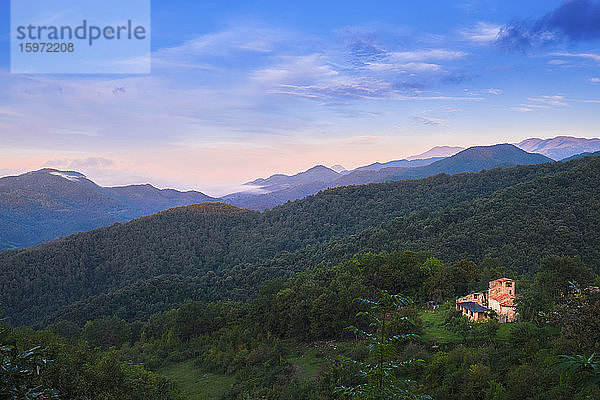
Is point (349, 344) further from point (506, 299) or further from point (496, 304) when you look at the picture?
point (506, 299)

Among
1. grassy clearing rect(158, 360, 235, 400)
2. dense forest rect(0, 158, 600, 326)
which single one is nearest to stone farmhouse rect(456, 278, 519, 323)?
grassy clearing rect(158, 360, 235, 400)

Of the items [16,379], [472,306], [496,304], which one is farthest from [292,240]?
[16,379]

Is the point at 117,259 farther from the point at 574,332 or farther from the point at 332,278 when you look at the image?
the point at 574,332

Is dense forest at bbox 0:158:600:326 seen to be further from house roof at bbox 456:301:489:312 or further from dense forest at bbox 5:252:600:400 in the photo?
house roof at bbox 456:301:489:312

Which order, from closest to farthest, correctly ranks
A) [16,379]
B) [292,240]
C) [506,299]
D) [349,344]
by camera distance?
[16,379] < [506,299] < [349,344] < [292,240]

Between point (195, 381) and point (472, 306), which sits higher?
point (472, 306)

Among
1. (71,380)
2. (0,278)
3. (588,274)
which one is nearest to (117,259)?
(0,278)
